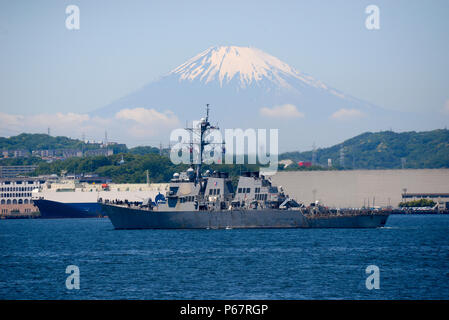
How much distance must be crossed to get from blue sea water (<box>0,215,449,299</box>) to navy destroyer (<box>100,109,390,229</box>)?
3.90 m

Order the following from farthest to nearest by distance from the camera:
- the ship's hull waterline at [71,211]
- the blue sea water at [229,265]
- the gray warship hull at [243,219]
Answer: the ship's hull waterline at [71,211] → the gray warship hull at [243,219] → the blue sea water at [229,265]

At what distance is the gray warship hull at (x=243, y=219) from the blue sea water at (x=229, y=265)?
11.3 feet

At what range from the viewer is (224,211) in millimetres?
61781

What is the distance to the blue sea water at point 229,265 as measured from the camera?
2725 cm

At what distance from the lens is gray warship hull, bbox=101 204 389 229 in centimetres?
6131

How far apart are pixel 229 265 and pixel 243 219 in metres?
25.8

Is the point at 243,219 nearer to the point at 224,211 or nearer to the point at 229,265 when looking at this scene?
the point at 224,211
